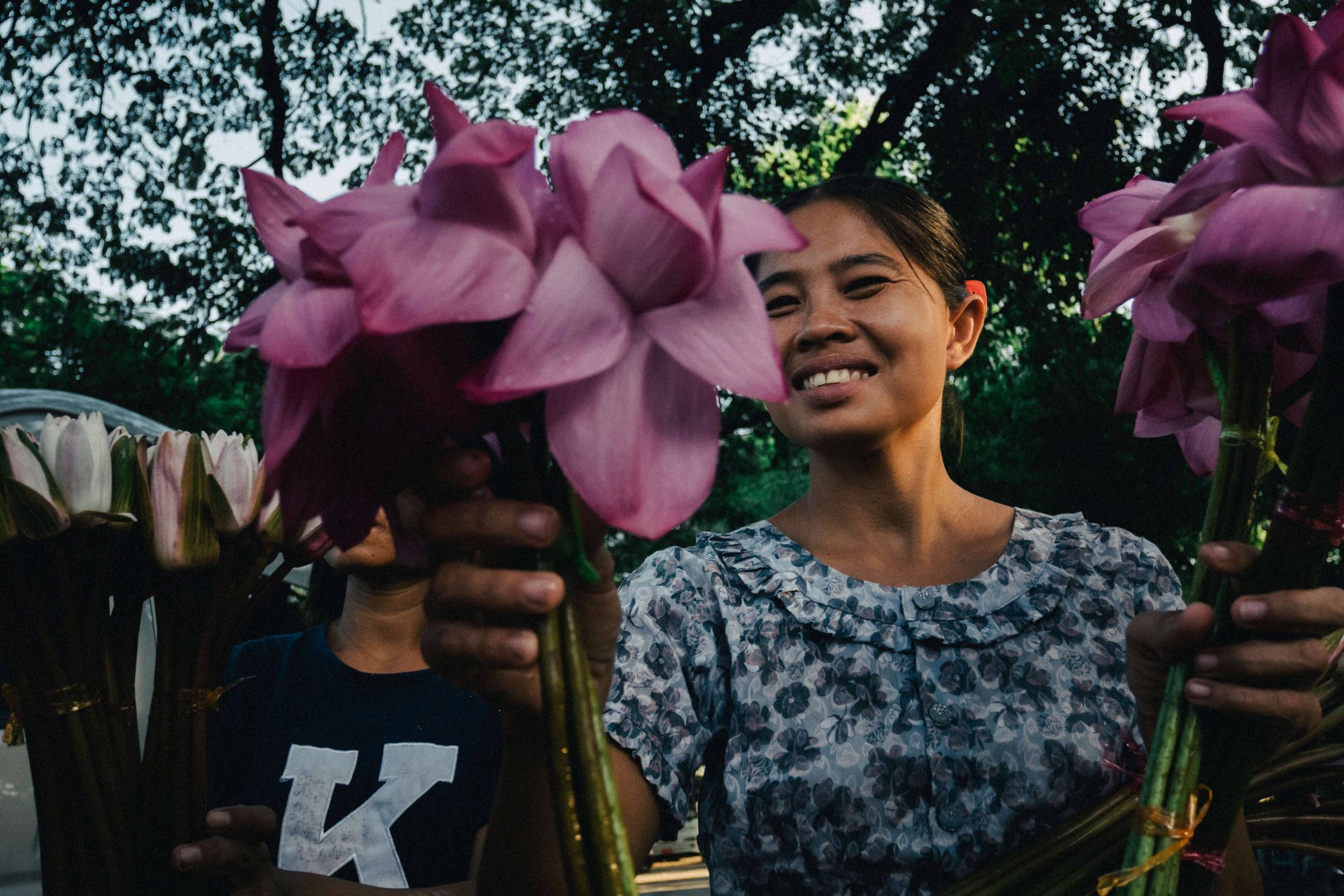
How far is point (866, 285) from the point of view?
157 cm

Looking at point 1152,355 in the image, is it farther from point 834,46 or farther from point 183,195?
point 183,195

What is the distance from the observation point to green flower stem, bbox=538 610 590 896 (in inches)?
20.6

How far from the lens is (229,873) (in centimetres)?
95

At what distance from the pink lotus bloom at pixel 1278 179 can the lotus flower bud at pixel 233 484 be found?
0.78 meters

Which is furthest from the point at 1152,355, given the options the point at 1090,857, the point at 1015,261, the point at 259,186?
the point at 1015,261

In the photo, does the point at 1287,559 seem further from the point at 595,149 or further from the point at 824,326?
the point at 824,326

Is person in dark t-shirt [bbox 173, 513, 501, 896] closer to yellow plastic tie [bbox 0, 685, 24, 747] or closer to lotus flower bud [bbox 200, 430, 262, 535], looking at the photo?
yellow plastic tie [bbox 0, 685, 24, 747]

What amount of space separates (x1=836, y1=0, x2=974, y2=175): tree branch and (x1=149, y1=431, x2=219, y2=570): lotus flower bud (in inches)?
264

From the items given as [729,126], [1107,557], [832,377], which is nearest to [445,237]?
[832,377]

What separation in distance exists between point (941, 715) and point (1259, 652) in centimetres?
74

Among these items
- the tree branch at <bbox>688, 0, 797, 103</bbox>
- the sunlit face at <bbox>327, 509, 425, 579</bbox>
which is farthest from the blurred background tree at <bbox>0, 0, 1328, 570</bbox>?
the sunlit face at <bbox>327, 509, 425, 579</bbox>

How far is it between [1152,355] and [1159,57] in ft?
26.6

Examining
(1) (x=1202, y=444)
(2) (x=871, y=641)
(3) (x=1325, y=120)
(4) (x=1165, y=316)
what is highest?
(3) (x=1325, y=120)

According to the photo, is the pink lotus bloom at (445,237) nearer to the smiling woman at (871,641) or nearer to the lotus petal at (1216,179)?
the lotus petal at (1216,179)
